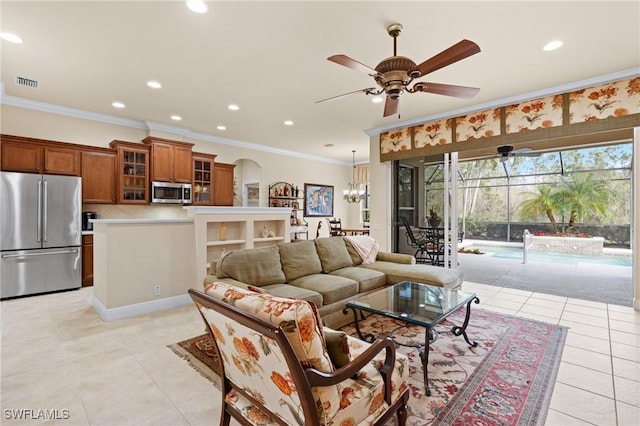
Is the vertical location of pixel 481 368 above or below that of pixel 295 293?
below

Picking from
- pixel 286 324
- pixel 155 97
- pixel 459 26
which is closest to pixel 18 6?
pixel 155 97

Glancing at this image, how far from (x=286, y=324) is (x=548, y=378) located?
236cm

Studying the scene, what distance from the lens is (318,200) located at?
8969mm

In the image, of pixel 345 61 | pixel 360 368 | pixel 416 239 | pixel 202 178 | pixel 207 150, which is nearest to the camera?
pixel 360 368

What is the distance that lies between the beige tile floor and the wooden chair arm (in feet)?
3.65

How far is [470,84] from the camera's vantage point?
3.79m

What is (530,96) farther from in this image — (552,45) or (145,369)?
(145,369)

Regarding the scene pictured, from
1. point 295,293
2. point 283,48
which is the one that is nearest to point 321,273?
point 295,293

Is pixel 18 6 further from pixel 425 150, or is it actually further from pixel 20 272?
pixel 425 150

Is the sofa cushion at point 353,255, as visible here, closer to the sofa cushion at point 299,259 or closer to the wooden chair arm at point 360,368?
the sofa cushion at point 299,259

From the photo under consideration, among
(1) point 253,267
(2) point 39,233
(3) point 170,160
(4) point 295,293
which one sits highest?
(3) point 170,160

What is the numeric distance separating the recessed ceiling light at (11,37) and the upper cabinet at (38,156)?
1969 mm

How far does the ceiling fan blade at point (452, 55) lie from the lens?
81.2 inches

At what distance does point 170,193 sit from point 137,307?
2.58m
